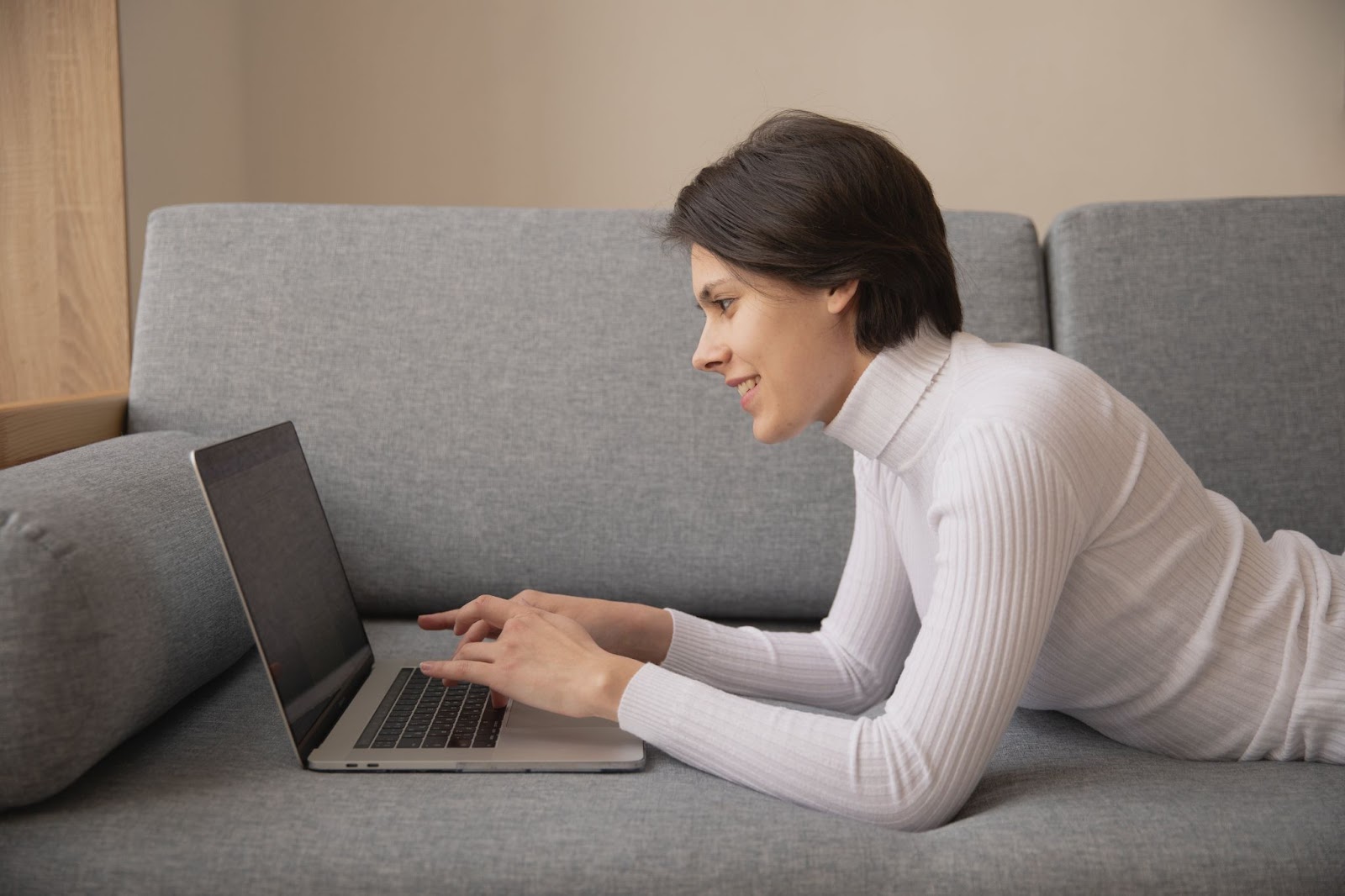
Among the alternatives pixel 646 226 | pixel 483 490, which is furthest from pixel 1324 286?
pixel 483 490

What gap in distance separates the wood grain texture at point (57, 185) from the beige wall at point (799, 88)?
532mm

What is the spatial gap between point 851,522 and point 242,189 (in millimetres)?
1543

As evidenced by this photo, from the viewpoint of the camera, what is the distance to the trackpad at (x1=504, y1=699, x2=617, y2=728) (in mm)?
1042

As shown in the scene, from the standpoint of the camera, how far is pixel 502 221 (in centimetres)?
152

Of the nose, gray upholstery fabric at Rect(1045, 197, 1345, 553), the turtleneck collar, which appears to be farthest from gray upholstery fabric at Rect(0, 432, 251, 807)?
gray upholstery fabric at Rect(1045, 197, 1345, 553)

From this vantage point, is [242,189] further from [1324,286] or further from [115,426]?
[1324,286]

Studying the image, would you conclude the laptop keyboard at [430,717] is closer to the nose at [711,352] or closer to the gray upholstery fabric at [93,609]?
the gray upholstery fabric at [93,609]

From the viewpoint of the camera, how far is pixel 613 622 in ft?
3.80

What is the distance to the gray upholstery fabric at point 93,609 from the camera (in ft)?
2.75

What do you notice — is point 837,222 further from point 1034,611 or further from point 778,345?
point 1034,611

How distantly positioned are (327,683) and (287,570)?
113 millimetres

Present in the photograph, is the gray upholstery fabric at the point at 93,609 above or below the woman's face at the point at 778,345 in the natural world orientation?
below

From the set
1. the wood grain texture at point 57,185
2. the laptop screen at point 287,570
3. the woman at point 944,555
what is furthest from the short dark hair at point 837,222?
the wood grain texture at point 57,185

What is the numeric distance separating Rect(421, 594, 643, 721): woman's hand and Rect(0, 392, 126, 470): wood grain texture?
1.92 ft
